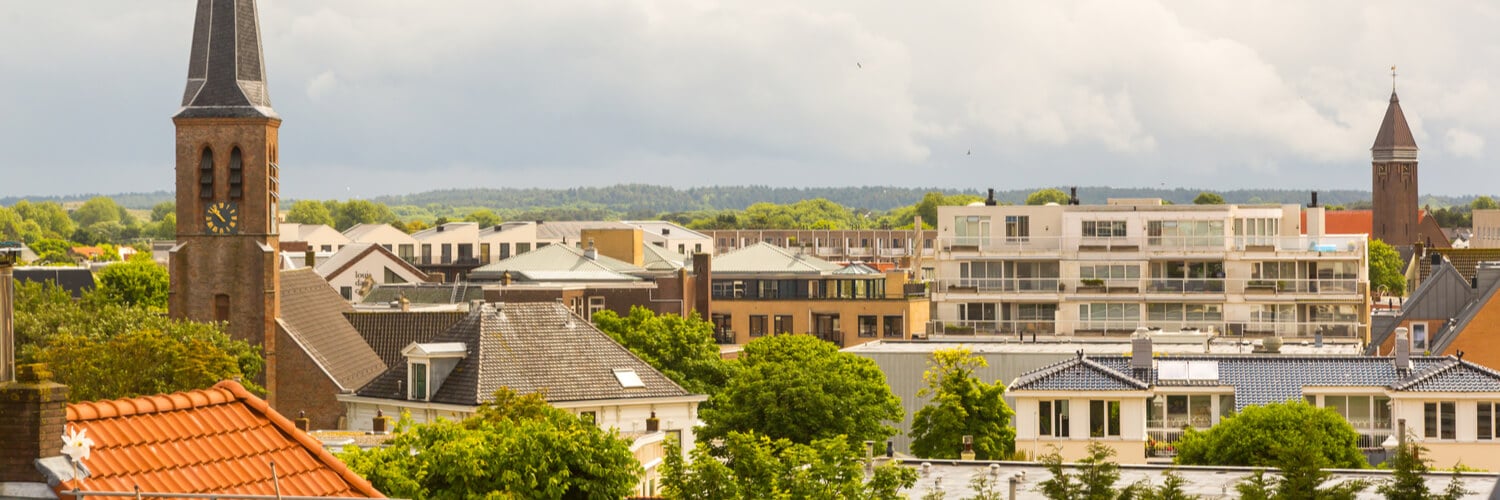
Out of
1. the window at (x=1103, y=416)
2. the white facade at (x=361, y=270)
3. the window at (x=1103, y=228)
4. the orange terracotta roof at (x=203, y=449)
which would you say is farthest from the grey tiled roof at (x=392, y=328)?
the orange terracotta roof at (x=203, y=449)

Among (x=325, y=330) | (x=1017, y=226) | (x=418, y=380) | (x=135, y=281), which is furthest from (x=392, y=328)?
(x=135, y=281)

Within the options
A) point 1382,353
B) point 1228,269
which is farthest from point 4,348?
point 1228,269

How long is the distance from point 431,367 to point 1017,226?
40199 mm

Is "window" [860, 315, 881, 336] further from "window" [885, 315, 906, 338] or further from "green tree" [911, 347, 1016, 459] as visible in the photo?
"green tree" [911, 347, 1016, 459]

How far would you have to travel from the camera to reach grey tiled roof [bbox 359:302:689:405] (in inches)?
2467

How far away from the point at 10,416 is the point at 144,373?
52.9m

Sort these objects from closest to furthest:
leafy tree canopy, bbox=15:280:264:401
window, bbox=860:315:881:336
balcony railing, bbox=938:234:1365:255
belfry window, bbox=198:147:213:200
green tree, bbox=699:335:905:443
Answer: green tree, bbox=699:335:905:443, leafy tree canopy, bbox=15:280:264:401, belfry window, bbox=198:147:213:200, balcony railing, bbox=938:234:1365:255, window, bbox=860:315:881:336

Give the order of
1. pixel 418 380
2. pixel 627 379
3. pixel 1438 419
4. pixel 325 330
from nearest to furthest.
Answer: pixel 1438 419, pixel 418 380, pixel 627 379, pixel 325 330

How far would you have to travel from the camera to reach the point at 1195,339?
82750 mm

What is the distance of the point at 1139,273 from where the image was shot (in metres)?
94.9

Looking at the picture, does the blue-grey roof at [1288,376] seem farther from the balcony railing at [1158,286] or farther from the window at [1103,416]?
the balcony railing at [1158,286]

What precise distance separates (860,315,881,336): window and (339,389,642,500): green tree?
8463 centimetres

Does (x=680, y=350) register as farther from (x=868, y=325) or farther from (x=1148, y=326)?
(x=868, y=325)

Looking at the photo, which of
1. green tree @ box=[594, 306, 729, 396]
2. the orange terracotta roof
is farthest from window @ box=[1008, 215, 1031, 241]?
the orange terracotta roof
